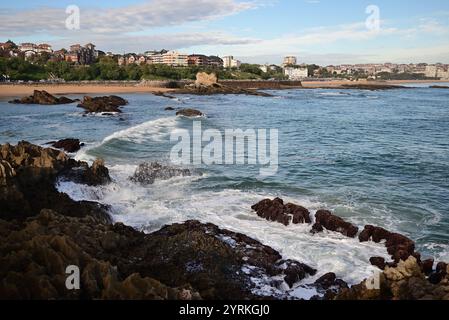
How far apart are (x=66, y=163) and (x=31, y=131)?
623 inches

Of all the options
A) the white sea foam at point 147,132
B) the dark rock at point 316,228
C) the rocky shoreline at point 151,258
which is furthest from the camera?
the white sea foam at point 147,132

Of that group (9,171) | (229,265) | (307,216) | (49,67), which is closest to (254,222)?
(307,216)

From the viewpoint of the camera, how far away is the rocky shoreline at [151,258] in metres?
7.21

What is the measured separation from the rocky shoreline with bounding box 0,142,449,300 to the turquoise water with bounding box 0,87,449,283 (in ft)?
2.51

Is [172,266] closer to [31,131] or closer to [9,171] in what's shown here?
[9,171]

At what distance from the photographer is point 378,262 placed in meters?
10.9

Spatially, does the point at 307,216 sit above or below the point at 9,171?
below

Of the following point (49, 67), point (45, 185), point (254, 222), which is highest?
point (49, 67)

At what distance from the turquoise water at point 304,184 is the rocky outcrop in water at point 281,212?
12.7 inches

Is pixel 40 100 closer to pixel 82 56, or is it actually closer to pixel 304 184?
pixel 304 184

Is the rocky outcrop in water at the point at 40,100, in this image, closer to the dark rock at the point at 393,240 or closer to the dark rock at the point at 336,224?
the dark rock at the point at 336,224

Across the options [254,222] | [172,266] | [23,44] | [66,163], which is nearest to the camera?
[172,266]

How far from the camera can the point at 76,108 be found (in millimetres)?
48344

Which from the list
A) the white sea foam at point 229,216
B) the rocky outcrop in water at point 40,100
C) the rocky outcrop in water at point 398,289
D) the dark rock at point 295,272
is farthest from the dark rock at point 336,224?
the rocky outcrop in water at point 40,100
